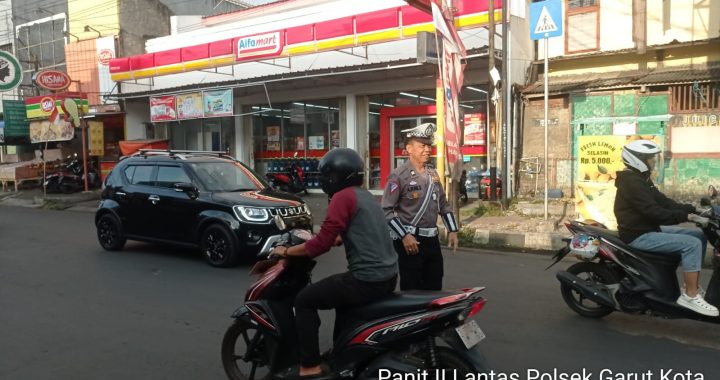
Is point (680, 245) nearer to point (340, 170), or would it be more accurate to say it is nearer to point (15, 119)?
point (340, 170)

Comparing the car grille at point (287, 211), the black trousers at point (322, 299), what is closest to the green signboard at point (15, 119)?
the car grille at point (287, 211)

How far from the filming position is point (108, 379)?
4.05 m

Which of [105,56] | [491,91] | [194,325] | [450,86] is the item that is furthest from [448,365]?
[105,56]

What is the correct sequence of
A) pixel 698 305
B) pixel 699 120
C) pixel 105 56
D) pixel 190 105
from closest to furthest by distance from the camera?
pixel 698 305 → pixel 699 120 → pixel 190 105 → pixel 105 56

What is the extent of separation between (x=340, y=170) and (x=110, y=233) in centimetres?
732

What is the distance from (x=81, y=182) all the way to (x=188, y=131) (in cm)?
449

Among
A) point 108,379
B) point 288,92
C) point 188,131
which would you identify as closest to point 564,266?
point 108,379

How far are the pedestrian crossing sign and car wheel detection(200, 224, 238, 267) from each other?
6.29 meters

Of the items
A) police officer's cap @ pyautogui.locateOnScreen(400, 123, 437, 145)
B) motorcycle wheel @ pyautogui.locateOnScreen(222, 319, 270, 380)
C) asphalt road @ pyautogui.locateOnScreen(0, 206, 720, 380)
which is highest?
police officer's cap @ pyautogui.locateOnScreen(400, 123, 437, 145)

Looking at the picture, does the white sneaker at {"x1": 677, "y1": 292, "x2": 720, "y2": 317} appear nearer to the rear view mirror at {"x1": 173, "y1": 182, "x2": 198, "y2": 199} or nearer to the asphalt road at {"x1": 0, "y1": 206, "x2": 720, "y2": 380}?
the asphalt road at {"x1": 0, "y1": 206, "x2": 720, "y2": 380}

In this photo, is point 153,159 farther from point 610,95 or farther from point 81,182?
point 81,182

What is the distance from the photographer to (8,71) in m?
19.0

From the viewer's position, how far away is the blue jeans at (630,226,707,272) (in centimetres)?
450

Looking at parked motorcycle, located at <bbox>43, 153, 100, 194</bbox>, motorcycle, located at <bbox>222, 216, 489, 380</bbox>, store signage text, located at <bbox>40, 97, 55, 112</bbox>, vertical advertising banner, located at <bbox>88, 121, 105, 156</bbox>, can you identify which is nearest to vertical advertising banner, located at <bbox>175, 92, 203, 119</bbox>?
vertical advertising banner, located at <bbox>88, 121, 105, 156</bbox>
